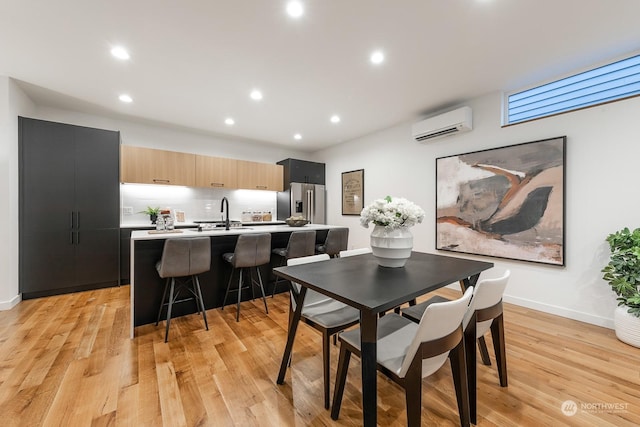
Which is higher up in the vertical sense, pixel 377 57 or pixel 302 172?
pixel 377 57

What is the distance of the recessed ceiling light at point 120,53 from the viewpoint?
238cm

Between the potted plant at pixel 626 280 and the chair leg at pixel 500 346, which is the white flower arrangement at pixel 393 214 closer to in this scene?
the chair leg at pixel 500 346

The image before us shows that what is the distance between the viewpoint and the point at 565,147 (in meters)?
2.78

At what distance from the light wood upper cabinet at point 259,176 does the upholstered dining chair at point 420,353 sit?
4.42 meters

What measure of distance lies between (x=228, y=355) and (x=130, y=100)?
3.57 metres

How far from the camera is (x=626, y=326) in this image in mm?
2264

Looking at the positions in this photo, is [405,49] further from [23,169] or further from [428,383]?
[23,169]

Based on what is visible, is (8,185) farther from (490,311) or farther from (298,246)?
(490,311)

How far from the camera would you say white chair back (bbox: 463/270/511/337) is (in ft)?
4.55

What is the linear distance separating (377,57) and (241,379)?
300 cm

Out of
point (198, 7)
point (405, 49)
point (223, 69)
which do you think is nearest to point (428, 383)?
point (405, 49)

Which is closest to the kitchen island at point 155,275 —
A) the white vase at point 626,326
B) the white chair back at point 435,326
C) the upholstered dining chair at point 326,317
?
the upholstered dining chair at point 326,317

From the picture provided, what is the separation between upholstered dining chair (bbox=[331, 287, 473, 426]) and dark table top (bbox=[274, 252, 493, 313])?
18 cm

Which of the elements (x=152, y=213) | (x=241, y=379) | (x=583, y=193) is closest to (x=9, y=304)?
(x=152, y=213)
